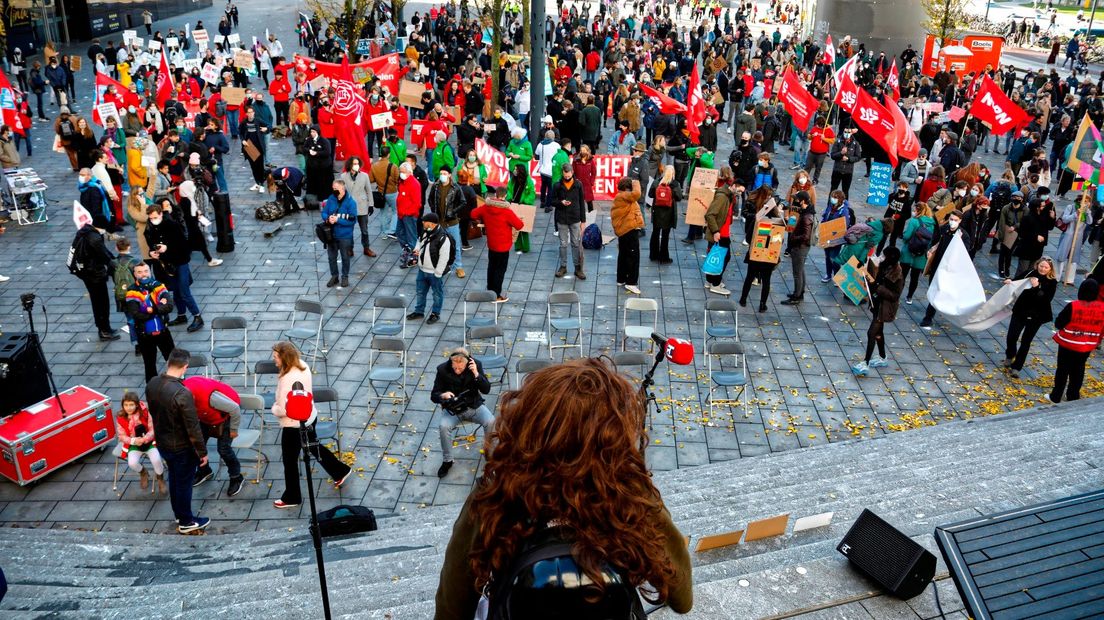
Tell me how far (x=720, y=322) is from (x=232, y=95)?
47.2ft

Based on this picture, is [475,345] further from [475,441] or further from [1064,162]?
[1064,162]

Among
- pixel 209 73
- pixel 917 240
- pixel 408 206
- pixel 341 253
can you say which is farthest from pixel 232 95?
pixel 917 240

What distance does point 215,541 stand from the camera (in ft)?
24.2

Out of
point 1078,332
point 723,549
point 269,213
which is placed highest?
point 1078,332

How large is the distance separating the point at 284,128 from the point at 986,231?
54.9ft

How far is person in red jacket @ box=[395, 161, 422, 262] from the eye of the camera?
13117 millimetres

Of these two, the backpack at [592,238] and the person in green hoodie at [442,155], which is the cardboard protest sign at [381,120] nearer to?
the person in green hoodie at [442,155]

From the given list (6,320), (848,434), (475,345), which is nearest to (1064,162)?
(848,434)

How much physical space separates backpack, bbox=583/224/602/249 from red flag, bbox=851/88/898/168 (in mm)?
4940

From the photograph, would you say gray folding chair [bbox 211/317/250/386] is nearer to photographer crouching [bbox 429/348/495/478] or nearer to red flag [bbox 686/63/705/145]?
photographer crouching [bbox 429/348/495/478]

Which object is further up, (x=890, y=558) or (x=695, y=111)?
(x=695, y=111)

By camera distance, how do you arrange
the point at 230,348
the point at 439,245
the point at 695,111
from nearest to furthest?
the point at 230,348
the point at 439,245
the point at 695,111

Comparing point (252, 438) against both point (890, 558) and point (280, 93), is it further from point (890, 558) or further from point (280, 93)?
point (280, 93)

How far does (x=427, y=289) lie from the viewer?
38.3ft
